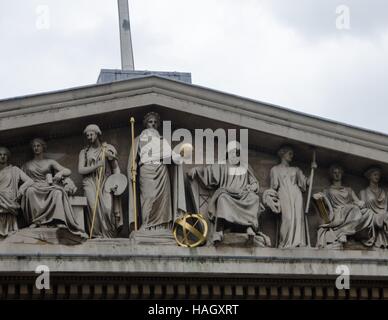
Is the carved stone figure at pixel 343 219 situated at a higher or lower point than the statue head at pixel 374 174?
lower

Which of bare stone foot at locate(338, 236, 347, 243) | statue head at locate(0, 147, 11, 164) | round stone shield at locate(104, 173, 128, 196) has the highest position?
statue head at locate(0, 147, 11, 164)

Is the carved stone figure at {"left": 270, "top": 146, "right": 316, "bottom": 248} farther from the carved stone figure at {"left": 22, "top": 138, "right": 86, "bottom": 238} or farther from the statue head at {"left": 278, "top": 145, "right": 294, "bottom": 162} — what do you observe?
the carved stone figure at {"left": 22, "top": 138, "right": 86, "bottom": 238}

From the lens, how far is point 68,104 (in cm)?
2723

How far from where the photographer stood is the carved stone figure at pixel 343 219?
27188mm

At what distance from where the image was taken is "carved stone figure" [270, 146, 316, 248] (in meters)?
27.0

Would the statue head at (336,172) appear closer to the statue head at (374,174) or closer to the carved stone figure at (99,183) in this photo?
the statue head at (374,174)

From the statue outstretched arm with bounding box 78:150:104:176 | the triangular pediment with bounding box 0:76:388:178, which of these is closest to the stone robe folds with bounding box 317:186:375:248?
the triangular pediment with bounding box 0:76:388:178

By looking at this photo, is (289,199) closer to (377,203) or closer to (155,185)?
(377,203)

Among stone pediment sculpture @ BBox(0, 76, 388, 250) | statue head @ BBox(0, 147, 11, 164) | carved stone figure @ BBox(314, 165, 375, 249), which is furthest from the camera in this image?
carved stone figure @ BBox(314, 165, 375, 249)

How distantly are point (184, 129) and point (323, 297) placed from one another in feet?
12.7

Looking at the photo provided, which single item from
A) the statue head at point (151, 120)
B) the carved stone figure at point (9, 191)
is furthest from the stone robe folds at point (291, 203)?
the carved stone figure at point (9, 191)

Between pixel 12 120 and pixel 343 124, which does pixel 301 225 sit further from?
pixel 12 120

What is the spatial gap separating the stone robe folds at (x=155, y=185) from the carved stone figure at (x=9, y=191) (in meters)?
1.88
